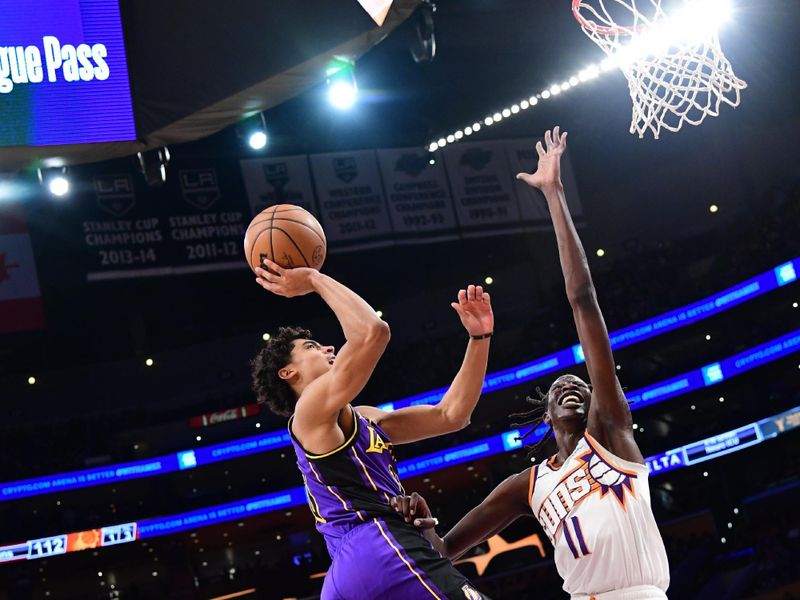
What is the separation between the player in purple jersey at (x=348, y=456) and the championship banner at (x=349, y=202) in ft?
37.4

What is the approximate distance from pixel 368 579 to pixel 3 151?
325 centimetres

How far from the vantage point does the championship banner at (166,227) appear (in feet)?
46.7

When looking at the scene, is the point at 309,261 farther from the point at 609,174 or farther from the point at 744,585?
the point at 609,174

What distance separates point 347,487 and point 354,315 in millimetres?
631

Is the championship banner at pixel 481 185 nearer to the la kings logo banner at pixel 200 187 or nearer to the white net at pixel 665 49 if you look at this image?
the la kings logo banner at pixel 200 187

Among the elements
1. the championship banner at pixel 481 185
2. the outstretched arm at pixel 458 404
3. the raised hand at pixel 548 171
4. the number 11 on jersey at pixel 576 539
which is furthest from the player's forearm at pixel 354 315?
the championship banner at pixel 481 185

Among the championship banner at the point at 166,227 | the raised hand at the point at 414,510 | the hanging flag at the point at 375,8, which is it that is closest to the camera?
the raised hand at the point at 414,510

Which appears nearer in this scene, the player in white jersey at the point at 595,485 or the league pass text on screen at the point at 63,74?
the player in white jersey at the point at 595,485

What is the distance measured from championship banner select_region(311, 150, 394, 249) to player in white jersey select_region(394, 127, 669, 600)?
37.0 feet

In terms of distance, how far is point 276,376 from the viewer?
369 cm

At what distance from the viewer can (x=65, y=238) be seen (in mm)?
16312

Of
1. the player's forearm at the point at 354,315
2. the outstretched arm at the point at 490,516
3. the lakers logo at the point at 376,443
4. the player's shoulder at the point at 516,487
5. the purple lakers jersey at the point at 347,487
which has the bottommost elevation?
the outstretched arm at the point at 490,516

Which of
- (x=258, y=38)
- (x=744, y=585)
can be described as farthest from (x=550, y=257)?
(x=258, y=38)

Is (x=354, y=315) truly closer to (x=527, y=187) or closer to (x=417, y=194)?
(x=417, y=194)
